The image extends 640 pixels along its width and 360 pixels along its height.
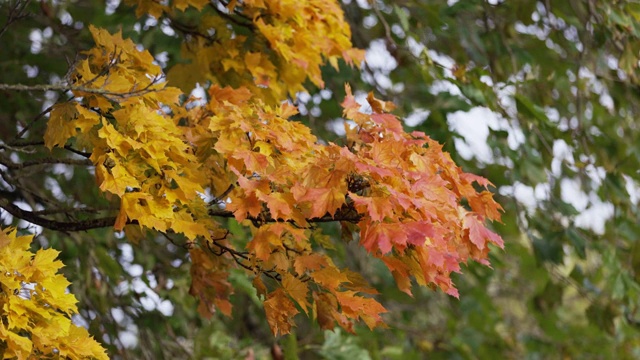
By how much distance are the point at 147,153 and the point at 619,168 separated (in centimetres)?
188

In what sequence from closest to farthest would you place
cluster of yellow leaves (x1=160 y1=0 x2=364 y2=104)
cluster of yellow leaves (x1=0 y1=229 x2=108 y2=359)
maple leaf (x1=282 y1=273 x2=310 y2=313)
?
cluster of yellow leaves (x1=0 y1=229 x2=108 y2=359), maple leaf (x1=282 y1=273 x2=310 y2=313), cluster of yellow leaves (x1=160 y1=0 x2=364 y2=104)

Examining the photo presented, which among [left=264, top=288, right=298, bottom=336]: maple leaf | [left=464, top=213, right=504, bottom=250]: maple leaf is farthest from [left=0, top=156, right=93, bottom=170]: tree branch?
[left=464, top=213, right=504, bottom=250]: maple leaf

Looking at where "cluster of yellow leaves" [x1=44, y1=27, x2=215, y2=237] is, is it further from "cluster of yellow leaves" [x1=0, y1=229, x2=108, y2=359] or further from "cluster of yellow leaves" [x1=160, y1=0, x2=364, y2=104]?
"cluster of yellow leaves" [x1=160, y1=0, x2=364, y2=104]

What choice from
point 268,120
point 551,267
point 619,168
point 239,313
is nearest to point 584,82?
point 619,168

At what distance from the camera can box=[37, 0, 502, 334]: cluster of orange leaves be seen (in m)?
1.56

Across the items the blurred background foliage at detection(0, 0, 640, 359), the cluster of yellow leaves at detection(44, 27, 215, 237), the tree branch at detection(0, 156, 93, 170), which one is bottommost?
the blurred background foliage at detection(0, 0, 640, 359)

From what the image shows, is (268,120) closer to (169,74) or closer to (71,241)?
(169,74)

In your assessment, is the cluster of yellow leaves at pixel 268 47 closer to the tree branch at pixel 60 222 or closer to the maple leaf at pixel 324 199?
the tree branch at pixel 60 222

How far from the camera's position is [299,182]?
1.61 metres

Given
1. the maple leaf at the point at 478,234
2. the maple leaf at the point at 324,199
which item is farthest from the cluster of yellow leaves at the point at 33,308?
the maple leaf at the point at 478,234

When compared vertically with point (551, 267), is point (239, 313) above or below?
below

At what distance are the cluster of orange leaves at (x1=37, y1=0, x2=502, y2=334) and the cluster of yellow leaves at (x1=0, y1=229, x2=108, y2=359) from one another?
0.52 ft

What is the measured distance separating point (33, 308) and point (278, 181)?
1.50 ft

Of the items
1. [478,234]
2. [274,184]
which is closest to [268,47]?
[274,184]
